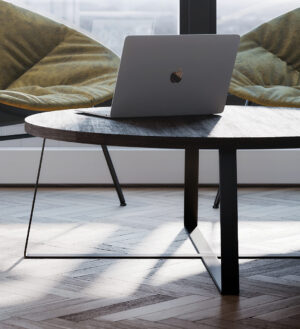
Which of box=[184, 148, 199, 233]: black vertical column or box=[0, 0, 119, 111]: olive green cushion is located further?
box=[0, 0, 119, 111]: olive green cushion

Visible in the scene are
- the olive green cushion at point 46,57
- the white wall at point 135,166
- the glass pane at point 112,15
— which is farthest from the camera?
the glass pane at point 112,15

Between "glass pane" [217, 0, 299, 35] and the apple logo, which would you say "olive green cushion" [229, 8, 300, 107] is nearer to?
"glass pane" [217, 0, 299, 35]

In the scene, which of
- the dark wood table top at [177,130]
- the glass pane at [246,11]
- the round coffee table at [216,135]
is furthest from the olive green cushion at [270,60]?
the dark wood table top at [177,130]

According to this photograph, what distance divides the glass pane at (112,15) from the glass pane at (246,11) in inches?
9.5

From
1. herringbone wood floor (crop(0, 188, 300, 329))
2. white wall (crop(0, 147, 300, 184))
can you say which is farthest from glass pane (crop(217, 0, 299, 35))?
herringbone wood floor (crop(0, 188, 300, 329))

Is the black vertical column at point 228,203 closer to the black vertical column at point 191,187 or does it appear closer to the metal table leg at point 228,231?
the metal table leg at point 228,231

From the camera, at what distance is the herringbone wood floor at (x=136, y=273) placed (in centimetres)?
169

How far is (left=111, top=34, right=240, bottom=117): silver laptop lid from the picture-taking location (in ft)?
6.04

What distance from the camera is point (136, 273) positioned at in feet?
6.77

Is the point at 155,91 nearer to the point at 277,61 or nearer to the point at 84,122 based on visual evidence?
the point at 84,122

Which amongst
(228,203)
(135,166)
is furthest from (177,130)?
(135,166)

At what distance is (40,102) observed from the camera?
2801 millimetres

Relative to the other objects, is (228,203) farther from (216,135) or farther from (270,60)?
(270,60)

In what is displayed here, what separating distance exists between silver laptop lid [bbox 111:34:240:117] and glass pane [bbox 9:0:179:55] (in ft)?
6.16
